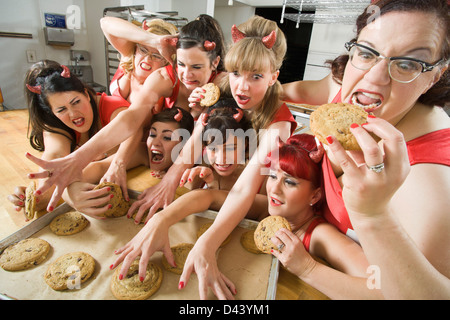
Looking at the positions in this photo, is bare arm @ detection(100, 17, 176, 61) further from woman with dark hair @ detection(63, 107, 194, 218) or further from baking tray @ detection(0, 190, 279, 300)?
baking tray @ detection(0, 190, 279, 300)

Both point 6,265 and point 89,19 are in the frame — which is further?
point 89,19

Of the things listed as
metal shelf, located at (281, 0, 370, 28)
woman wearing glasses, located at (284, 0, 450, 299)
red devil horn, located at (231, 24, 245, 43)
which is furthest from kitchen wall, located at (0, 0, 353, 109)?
woman wearing glasses, located at (284, 0, 450, 299)

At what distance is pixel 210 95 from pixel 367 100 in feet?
2.55

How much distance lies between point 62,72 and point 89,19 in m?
3.39

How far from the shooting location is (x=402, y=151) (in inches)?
18.5

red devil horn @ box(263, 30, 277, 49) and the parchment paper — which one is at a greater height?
red devil horn @ box(263, 30, 277, 49)

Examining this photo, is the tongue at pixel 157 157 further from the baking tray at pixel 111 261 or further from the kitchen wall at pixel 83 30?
the kitchen wall at pixel 83 30

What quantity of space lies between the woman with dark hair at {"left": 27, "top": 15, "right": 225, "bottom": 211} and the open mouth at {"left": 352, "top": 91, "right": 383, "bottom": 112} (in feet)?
2.63

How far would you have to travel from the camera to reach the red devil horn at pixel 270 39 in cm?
105

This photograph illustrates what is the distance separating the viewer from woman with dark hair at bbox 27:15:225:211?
3.28 ft

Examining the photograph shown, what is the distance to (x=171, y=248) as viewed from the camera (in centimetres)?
A: 92

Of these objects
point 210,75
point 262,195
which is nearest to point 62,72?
point 210,75

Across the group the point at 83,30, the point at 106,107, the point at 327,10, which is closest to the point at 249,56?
the point at 106,107

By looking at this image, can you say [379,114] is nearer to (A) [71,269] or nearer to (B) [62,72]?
(A) [71,269]
